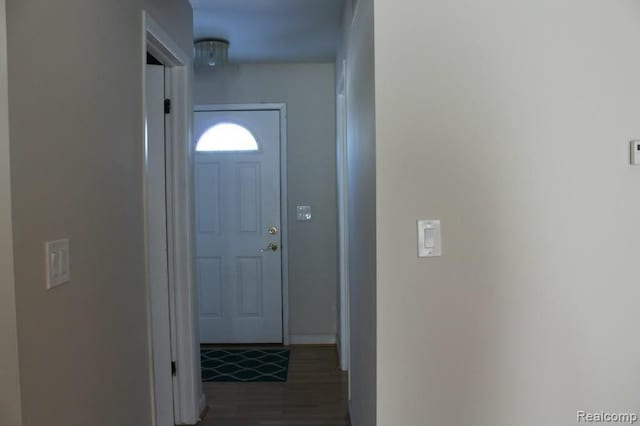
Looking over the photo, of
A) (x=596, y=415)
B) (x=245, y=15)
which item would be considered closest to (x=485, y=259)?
(x=596, y=415)

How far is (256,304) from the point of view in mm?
4004

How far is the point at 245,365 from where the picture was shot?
356 cm

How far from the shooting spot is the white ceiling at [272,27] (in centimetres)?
279

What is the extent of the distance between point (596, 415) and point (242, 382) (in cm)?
234

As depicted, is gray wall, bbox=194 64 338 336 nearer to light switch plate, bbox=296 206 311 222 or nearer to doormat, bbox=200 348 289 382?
light switch plate, bbox=296 206 311 222

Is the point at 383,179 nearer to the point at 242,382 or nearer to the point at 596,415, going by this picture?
the point at 596,415

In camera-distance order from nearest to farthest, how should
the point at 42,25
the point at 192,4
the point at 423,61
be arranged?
the point at 42,25
the point at 423,61
the point at 192,4

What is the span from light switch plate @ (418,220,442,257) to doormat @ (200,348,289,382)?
87.2 inches

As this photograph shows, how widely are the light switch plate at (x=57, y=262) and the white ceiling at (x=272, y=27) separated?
1.98 m

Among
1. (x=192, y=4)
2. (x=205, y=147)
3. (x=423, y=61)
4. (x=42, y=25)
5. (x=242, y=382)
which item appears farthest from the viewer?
(x=205, y=147)

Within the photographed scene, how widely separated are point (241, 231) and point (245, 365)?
1123 millimetres
